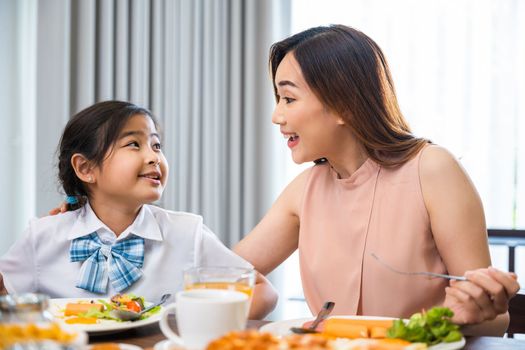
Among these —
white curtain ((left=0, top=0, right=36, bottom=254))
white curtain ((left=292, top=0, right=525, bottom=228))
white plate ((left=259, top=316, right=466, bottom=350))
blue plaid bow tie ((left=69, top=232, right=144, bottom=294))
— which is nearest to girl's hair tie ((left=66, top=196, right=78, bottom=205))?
blue plaid bow tie ((left=69, top=232, right=144, bottom=294))

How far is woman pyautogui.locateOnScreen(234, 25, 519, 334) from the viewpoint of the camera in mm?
1557

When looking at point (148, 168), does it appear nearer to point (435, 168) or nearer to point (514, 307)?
point (435, 168)

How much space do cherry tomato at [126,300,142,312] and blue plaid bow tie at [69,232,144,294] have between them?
333 millimetres

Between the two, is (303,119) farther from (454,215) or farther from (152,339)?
(152,339)

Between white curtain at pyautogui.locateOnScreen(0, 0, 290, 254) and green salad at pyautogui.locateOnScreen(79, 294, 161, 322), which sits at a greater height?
white curtain at pyautogui.locateOnScreen(0, 0, 290, 254)

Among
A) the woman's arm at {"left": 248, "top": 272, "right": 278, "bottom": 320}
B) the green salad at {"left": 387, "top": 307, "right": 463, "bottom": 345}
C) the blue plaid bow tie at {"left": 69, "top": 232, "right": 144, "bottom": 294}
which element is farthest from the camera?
the blue plaid bow tie at {"left": 69, "top": 232, "right": 144, "bottom": 294}

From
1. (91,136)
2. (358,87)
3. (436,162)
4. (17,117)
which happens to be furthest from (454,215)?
(17,117)

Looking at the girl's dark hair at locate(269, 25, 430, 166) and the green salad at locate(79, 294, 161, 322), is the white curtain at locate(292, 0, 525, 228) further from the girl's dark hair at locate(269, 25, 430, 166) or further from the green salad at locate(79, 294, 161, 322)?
the green salad at locate(79, 294, 161, 322)

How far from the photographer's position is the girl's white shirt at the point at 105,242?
5.28 feet

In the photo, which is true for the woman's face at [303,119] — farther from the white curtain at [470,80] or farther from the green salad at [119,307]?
the white curtain at [470,80]

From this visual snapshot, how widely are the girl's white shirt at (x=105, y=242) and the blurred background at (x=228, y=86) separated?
1611 millimetres

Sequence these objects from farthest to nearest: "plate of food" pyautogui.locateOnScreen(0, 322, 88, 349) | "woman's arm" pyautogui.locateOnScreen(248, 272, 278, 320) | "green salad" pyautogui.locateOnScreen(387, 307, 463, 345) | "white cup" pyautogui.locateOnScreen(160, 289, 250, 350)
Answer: "woman's arm" pyautogui.locateOnScreen(248, 272, 278, 320)
"green salad" pyautogui.locateOnScreen(387, 307, 463, 345)
"white cup" pyautogui.locateOnScreen(160, 289, 250, 350)
"plate of food" pyautogui.locateOnScreen(0, 322, 88, 349)

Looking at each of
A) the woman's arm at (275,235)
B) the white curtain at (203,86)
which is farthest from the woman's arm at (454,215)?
the white curtain at (203,86)

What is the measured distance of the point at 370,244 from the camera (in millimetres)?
1628
